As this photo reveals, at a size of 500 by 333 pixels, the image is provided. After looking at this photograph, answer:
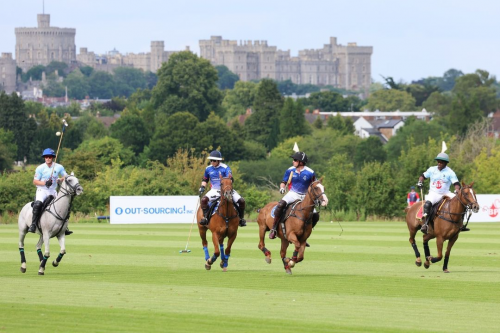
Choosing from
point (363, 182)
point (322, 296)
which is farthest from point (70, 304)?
point (363, 182)

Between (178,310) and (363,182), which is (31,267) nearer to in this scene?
(178,310)

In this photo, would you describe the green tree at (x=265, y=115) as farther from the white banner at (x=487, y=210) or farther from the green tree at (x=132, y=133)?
the white banner at (x=487, y=210)

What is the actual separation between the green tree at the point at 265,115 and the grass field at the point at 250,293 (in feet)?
352

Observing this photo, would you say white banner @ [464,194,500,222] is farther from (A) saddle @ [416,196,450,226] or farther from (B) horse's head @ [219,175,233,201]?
(B) horse's head @ [219,175,233,201]

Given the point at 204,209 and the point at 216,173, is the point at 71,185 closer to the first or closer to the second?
the point at 204,209

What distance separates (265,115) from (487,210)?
92.7 m

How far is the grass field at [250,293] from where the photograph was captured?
13758mm

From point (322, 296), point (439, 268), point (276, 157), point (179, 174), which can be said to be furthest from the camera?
point (276, 157)

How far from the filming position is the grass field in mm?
13758

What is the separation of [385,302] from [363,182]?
34.0 meters

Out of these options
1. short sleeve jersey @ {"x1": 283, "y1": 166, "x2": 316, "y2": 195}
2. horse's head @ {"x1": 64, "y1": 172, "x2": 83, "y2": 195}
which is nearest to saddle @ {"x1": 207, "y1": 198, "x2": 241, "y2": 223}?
short sleeve jersey @ {"x1": 283, "y1": 166, "x2": 316, "y2": 195}

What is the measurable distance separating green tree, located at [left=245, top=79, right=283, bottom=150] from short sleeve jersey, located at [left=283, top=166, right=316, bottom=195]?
4392 inches

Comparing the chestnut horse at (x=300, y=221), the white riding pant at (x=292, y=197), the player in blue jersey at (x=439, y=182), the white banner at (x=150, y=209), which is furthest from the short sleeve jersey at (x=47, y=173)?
the white banner at (x=150, y=209)

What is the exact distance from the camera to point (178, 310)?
14734 millimetres
